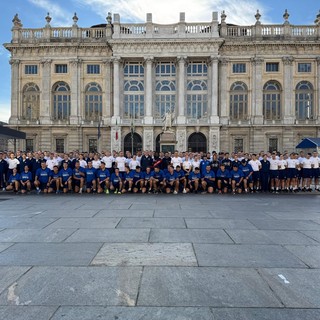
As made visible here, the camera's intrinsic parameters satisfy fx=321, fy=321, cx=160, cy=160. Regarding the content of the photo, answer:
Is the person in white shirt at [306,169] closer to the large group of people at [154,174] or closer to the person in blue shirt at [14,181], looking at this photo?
the large group of people at [154,174]

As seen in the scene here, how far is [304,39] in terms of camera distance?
4131 centimetres

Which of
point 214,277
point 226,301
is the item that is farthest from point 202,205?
point 226,301

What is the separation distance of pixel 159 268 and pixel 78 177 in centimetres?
1178

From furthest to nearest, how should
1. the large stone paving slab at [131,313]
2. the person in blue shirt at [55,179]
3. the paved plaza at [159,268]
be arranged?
the person in blue shirt at [55,179] → the paved plaza at [159,268] → the large stone paving slab at [131,313]

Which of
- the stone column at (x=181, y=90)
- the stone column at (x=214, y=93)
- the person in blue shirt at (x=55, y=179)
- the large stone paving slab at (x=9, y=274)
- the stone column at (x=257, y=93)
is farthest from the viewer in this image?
the stone column at (x=257, y=93)

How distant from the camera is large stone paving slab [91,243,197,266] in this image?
4.90m

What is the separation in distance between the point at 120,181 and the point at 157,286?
465 inches

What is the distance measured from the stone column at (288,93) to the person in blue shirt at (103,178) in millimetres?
32040

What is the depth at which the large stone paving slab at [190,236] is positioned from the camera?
6.26m

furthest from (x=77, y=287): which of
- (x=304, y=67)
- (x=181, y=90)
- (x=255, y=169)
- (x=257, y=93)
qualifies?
(x=304, y=67)

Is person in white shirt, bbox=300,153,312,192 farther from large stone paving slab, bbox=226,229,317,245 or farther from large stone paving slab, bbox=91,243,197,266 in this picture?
large stone paving slab, bbox=91,243,197,266

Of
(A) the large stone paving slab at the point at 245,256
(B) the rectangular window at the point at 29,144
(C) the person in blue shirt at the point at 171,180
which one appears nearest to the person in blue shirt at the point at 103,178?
(C) the person in blue shirt at the point at 171,180

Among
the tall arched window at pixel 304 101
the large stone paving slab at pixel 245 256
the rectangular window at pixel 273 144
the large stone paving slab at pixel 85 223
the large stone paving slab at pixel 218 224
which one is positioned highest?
the tall arched window at pixel 304 101

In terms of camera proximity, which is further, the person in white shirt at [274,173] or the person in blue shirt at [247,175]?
the person in white shirt at [274,173]
